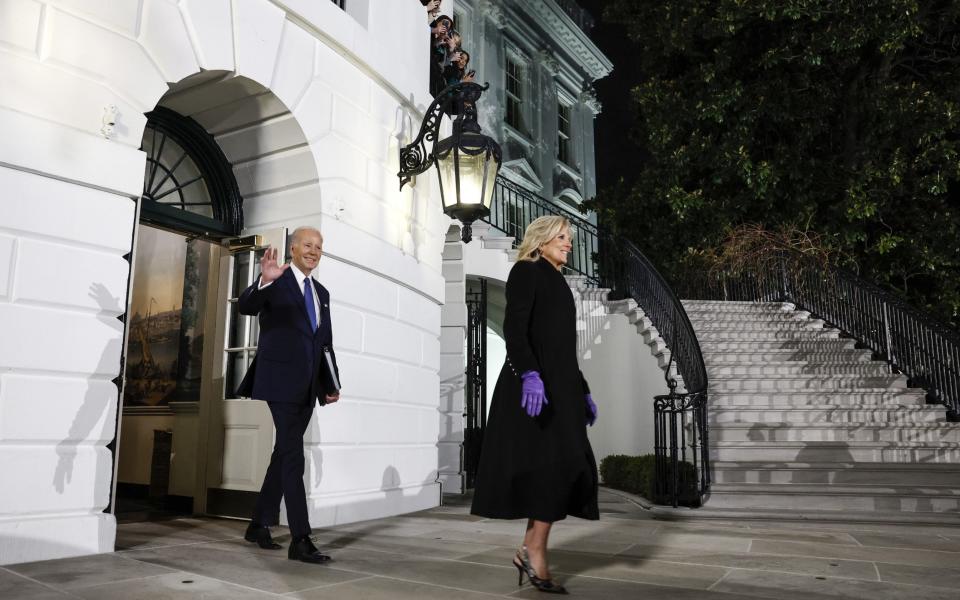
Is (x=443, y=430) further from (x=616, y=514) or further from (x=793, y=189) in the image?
(x=793, y=189)

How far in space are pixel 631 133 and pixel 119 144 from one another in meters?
15.6

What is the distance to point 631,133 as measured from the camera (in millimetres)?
18578

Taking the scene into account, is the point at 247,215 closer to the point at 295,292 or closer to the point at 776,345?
the point at 295,292

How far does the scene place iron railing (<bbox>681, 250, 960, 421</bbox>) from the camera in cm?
991

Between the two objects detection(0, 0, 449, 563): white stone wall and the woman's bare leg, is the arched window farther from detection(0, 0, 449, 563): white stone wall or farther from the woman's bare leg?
the woman's bare leg

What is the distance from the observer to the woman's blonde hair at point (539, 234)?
368 cm

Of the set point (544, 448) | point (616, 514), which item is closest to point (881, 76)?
point (616, 514)

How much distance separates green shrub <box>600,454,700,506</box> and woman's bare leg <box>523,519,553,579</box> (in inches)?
178

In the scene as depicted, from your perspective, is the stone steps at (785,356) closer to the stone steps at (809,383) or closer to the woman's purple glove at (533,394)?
the stone steps at (809,383)

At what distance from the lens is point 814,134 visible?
583 inches

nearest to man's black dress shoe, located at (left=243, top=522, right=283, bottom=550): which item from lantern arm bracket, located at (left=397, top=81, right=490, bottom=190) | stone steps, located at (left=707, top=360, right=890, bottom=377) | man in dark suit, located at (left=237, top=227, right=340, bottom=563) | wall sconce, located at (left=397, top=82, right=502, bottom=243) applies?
man in dark suit, located at (left=237, top=227, right=340, bottom=563)

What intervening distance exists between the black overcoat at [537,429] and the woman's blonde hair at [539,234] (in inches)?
3.6

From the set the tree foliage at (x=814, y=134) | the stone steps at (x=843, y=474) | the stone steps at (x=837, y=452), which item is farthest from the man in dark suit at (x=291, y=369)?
the tree foliage at (x=814, y=134)

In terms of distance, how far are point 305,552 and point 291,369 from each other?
100 centimetres
